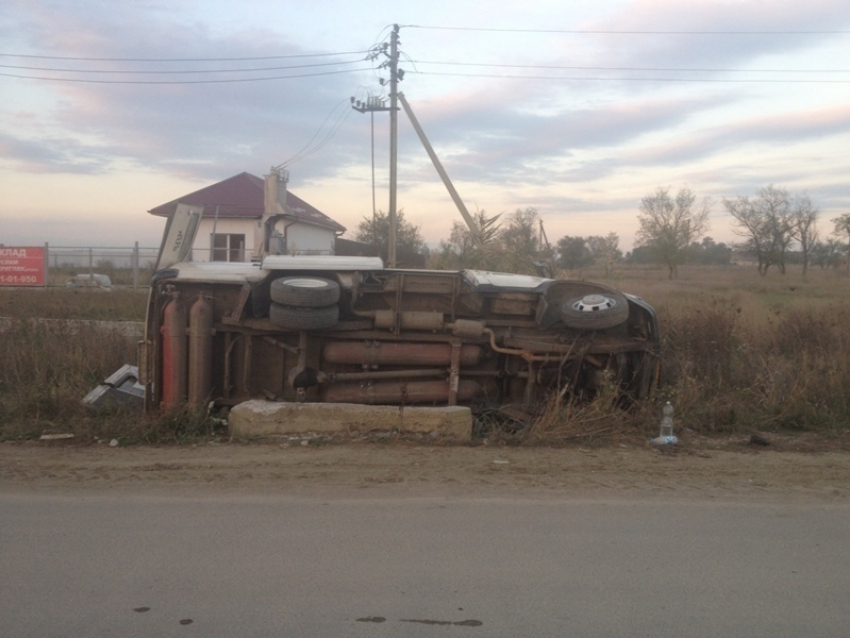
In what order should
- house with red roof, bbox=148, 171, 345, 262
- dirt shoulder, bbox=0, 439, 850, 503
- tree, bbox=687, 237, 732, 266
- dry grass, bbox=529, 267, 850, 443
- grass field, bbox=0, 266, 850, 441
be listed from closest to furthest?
dirt shoulder, bbox=0, 439, 850, 503 → grass field, bbox=0, 266, 850, 441 → dry grass, bbox=529, 267, 850, 443 → house with red roof, bbox=148, 171, 345, 262 → tree, bbox=687, 237, 732, 266

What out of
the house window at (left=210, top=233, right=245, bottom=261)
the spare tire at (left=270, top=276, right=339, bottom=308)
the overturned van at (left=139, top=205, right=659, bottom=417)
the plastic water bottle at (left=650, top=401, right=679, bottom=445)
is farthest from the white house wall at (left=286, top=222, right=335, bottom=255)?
the plastic water bottle at (left=650, top=401, right=679, bottom=445)

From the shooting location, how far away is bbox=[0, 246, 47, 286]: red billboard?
30.2 meters

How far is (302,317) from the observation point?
8.02 meters

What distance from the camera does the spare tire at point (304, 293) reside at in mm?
7945

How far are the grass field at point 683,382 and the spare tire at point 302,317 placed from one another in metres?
1.38

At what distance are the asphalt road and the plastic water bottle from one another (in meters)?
2.00

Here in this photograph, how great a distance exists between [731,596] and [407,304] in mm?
5143

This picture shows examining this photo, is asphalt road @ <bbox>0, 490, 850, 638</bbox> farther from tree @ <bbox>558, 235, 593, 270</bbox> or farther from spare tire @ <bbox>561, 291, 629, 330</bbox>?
tree @ <bbox>558, 235, 593, 270</bbox>

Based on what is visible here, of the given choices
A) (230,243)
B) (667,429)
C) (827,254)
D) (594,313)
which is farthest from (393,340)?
(827,254)

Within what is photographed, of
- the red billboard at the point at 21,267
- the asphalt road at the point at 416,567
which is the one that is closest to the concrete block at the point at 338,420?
the asphalt road at the point at 416,567

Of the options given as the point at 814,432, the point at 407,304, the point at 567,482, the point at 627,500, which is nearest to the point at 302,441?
the point at 407,304

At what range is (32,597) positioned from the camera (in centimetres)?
408

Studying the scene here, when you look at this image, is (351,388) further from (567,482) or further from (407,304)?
(567,482)

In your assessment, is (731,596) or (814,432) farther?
(814,432)
